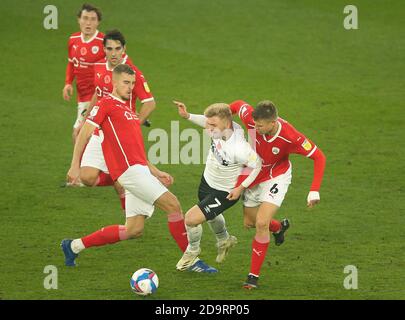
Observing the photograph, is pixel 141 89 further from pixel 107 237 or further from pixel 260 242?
pixel 260 242

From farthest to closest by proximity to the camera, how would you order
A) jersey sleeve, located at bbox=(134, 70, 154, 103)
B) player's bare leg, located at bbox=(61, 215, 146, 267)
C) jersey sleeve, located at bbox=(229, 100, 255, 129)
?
jersey sleeve, located at bbox=(134, 70, 154, 103) → jersey sleeve, located at bbox=(229, 100, 255, 129) → player's bare leg, located at bbox=(61, 215, 146, 267)

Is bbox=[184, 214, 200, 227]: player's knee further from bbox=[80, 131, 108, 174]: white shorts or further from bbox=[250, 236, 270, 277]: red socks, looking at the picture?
bbox=[80, 131, 108, 174]: white shorts

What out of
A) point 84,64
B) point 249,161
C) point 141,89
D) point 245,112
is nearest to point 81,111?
point 84,64

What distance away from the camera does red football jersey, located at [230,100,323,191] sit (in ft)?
30.1

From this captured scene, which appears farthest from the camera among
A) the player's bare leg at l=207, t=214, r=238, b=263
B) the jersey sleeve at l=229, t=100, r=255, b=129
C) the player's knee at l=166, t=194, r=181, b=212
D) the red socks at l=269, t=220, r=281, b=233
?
the red socks at l=269, t=220, r=281, b=233

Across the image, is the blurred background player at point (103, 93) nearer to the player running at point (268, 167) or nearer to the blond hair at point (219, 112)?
the blond hair at point (219, 112)

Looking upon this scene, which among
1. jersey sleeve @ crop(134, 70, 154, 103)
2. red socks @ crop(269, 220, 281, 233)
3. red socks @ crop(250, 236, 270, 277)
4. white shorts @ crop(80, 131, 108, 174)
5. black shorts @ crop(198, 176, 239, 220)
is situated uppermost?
jersey sleeve @ crop(134, 70, 154, 103)

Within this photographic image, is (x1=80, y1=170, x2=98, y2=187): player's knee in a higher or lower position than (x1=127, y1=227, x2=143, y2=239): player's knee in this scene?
higher

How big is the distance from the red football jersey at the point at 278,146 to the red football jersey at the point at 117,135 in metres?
1.09

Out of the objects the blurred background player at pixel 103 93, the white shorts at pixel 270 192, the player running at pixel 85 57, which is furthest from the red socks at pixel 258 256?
the player running at pixel 85 57

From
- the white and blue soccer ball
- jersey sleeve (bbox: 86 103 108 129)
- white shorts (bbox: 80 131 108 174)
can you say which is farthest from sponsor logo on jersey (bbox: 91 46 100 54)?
the white and blue soccer ball

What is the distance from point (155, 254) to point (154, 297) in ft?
4.14

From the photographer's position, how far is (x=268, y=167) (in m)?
9.44

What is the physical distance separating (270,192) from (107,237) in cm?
156
